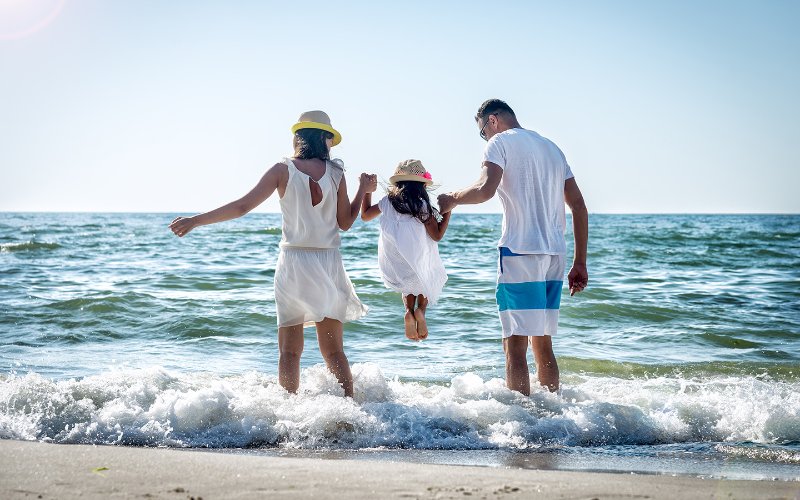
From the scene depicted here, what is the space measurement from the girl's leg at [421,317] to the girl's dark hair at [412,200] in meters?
0.51

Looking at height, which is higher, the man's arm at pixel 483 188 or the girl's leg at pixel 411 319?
the man's arm at pixel 483 188

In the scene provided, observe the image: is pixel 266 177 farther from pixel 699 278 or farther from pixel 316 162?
pixel 699 278

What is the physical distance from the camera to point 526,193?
15.1ft

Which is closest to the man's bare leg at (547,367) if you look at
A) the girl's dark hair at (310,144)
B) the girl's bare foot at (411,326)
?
the girl's bare foot at (411,326)

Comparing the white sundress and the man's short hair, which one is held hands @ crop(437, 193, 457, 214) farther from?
the man's short hair

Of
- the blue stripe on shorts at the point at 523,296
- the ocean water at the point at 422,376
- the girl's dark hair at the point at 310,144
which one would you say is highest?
the girl's dark hair at the point at 310,144

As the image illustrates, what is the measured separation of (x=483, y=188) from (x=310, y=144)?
107 cm

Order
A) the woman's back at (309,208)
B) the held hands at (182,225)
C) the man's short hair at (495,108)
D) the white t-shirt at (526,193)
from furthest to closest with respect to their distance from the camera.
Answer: the man's short hair at (495,108) < the white t-shirt at (526,193) < the woman's back at (309,208) < the held hands at (182,225)

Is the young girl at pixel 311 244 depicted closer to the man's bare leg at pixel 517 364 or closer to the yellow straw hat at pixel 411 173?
the yellow straw hat at pixel 411 173

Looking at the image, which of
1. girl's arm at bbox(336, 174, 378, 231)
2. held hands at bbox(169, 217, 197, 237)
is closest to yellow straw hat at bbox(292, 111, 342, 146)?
girl's arm at bbox(336, 174, 378, 231)

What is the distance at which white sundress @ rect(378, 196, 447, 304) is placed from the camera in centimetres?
495

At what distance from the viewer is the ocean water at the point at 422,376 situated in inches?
167

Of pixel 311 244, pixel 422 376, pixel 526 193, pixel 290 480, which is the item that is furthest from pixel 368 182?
pixel 290 480

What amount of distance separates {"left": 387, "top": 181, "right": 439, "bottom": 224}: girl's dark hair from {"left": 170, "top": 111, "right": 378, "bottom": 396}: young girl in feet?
1.25
